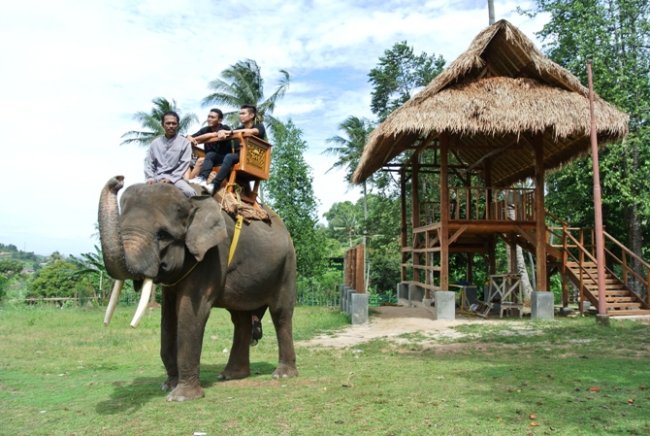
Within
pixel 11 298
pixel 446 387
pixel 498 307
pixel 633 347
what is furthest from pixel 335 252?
pixel 446 387

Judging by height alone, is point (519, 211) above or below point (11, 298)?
above

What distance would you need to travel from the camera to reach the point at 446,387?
19.8 ft

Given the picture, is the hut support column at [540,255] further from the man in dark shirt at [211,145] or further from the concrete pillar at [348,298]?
the man in dark shirt at [211,145]

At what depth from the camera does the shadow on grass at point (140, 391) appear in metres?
5.22

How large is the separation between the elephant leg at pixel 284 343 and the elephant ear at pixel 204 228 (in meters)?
1.55

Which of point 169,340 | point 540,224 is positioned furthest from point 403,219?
point 169,340

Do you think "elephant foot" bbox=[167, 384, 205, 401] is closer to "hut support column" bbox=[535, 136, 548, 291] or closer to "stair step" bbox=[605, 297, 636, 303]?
"hut support column" bbox=[535, 136, 548, 291]

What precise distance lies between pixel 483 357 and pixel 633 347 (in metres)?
2.65

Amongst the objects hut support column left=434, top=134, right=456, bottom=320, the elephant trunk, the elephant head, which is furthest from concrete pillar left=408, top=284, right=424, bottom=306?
the elephant trunk

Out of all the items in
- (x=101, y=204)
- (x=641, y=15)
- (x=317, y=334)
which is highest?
(x=641, y=15)

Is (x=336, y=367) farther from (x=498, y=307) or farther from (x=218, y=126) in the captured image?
(x=498, y=307)

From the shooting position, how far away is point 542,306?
14.2m

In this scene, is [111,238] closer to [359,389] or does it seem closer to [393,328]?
[359,389]

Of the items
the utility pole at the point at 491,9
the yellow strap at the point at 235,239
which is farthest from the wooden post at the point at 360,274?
the utility pole at the point at 491,9
